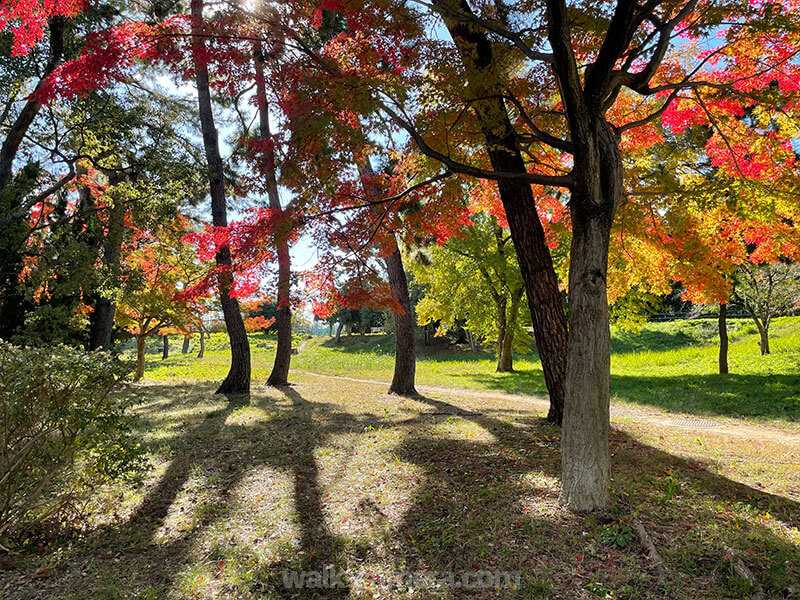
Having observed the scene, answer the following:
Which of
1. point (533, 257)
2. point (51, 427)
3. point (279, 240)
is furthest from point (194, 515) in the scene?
point (533, 257)

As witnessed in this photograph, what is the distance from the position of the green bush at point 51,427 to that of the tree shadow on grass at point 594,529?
2.74 metres

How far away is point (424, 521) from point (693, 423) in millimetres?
7130

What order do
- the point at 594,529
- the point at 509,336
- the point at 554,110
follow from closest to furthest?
1. the point at 594,529
2. the point at 554,110
3. the point at 509,336

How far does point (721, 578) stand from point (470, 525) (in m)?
1.67

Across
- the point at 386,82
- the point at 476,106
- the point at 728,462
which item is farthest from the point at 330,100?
the point at 728,462

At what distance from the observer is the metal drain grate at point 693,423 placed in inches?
302

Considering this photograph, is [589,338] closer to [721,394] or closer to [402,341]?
[402,341]

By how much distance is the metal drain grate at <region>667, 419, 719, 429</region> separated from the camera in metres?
7.66

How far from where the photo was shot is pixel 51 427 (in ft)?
10.8

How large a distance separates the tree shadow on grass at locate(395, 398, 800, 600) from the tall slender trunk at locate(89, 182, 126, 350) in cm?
→ 767

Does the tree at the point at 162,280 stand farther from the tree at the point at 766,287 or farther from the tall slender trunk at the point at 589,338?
the tree at the point at 766,287

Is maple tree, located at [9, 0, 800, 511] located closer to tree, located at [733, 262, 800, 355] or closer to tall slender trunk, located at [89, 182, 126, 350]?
tall slender trunk, located at [89, 182, 126, 350]

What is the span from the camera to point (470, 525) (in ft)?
11.1

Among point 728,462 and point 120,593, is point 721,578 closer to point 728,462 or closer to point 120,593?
point 728,462
